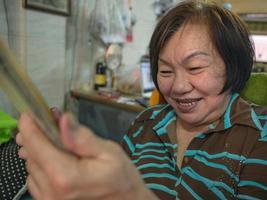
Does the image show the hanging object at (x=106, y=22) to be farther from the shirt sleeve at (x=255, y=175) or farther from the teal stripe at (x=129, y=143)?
the shirt sleeve at (x=255, y=175)

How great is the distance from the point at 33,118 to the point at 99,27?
2.01 meters

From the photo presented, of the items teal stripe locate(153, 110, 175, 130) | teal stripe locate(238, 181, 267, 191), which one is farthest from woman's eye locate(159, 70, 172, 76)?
teal stripe locate(238, 181, 267, 191)

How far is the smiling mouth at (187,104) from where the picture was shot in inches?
37.8

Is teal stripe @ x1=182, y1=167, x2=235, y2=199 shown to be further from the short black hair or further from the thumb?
the thumb

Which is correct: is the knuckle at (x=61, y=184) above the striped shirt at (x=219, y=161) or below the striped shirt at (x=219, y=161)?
above

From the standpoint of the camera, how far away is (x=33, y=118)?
33cm

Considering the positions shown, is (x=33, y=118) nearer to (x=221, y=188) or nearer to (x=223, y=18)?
(x=221, y=188)

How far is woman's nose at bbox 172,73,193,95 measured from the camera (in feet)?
3.08

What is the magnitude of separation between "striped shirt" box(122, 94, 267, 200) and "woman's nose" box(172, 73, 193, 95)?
0.48 feet

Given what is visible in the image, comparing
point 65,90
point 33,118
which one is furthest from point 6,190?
point 65,90

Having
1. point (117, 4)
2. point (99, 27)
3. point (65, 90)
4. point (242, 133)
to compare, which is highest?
point (117, 4)

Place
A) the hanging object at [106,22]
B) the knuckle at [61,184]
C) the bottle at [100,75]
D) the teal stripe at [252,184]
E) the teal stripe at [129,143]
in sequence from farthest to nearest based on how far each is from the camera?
1. the bottle at [100,75]
2. the hanging object at [106,22]
3. the teal stripe at [129,143]
4. the teal stripe at [252,184]
5. the knuckle at [61,184]

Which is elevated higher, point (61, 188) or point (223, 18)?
point (223, 18)

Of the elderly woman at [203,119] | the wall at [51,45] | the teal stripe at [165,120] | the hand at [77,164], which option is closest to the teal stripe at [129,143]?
the elderly woman at [203,119]
